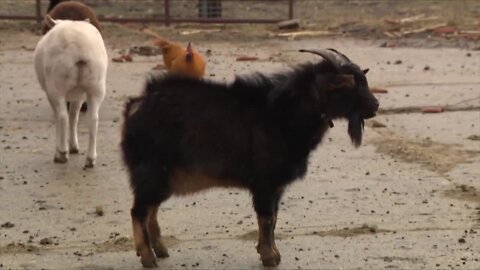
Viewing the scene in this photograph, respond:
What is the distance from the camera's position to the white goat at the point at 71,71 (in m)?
8.63

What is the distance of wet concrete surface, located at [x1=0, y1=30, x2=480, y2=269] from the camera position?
6.40m

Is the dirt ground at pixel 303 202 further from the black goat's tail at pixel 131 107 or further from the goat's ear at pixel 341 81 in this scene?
the goat's ear at pixel 341 81

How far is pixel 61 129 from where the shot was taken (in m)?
8.90

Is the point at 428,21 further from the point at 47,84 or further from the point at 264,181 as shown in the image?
the point at 264,181

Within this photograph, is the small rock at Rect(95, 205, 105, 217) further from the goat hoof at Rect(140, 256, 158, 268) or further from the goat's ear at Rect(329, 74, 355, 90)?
the goat's ear at Rect(329, 74, 355, 90)

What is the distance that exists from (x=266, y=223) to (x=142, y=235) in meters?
0.70

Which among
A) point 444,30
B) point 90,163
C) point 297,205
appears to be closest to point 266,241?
point 297,205

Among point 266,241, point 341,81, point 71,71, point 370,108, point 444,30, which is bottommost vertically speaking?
point 444,30

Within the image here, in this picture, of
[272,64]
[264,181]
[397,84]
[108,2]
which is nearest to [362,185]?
[264,181]

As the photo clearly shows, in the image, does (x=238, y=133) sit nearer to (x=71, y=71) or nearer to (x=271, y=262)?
(x=271, y=262)

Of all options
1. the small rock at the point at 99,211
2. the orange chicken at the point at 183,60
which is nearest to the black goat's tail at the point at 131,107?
the small rock at the point at 99,211

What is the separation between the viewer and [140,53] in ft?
52.2

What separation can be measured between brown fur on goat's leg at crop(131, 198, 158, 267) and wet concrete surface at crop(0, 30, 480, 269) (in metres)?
0.12

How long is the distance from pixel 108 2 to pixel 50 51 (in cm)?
1391
